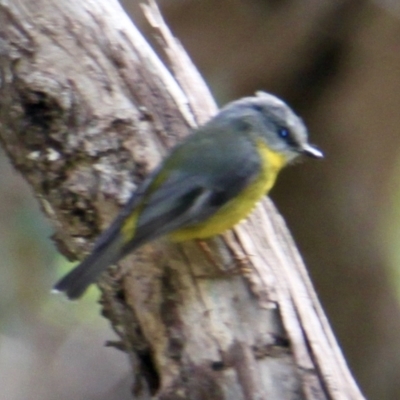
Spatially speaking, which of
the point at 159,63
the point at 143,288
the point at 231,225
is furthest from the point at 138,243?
the point at 159,63

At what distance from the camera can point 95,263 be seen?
2.57 metres

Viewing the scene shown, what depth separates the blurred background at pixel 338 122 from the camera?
164 inches

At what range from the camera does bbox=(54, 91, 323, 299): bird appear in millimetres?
2582

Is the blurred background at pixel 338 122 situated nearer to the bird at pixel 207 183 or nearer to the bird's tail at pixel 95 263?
the bird at pixel 207 183

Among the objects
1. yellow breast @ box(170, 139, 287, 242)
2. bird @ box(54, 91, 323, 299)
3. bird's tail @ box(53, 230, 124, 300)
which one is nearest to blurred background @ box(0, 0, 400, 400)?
bird @ box(54, 91, 323, 299)

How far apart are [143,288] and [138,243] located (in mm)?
197

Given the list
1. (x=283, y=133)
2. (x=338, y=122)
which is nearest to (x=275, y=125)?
(x=283, y=133)

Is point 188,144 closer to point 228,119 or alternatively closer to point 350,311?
point 228,119

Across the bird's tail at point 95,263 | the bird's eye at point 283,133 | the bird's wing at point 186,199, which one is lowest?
the bird's tail at point 95,263

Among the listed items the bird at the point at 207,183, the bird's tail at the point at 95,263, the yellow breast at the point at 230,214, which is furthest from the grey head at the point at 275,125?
the bird's tail at the point at 95,263

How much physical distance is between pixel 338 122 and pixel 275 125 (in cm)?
136

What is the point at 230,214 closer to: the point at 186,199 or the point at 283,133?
the point at 186,199

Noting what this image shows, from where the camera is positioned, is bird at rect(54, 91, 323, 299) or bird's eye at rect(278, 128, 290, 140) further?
bird's eye at rect(278, 128, 290, 140)

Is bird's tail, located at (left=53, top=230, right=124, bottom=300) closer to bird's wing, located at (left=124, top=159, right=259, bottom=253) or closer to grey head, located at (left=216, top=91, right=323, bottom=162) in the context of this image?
bird's wing, located at (left=124, top=159, right=259, bottom=253)
